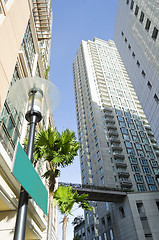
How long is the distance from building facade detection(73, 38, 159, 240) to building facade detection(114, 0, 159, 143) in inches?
1127

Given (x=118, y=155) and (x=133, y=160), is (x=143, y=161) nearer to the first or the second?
(x=133, y=160)

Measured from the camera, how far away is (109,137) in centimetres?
5862

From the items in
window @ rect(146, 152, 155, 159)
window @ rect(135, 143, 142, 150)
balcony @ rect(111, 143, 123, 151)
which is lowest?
window @ rect(146, 152, 155, 159)

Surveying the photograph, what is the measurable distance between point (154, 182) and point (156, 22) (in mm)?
43974

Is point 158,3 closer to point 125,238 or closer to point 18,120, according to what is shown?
point 18,120

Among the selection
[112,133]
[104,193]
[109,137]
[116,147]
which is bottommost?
[104,193]

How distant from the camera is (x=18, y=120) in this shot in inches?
405

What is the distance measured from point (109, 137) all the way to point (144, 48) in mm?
37540

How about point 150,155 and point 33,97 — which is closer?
point 33,97

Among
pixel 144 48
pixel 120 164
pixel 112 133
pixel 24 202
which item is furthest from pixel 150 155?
pixel 24 202

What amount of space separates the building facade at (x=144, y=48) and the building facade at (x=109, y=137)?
2863 centimetres

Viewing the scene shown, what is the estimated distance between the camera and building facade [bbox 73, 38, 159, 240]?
4853cm

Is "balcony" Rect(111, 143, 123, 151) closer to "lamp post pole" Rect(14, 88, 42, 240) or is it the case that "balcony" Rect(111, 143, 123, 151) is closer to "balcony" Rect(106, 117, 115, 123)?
"balcony" Rect(106, 117, 115, 123)

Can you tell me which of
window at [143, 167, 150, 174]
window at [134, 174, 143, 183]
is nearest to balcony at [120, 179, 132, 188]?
window at [134, 174, 143, 183]
